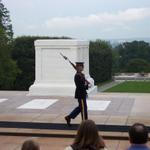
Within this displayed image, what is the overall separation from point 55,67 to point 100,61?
31.3m

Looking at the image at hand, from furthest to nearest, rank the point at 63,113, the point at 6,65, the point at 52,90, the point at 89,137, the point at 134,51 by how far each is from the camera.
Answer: the point at 134,51 → the point at 6,65 → the point at 52,90 → the point at 63,113 → the point at 89,137

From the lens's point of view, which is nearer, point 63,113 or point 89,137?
point 89,137

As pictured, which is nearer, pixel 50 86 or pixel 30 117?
pixel 30 117

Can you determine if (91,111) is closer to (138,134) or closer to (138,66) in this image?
(138,134)

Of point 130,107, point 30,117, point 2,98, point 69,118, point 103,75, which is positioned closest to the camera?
point 69,118

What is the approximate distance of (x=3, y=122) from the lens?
36.1 ft

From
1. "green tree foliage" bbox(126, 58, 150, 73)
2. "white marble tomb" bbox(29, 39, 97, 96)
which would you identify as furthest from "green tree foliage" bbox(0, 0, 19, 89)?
"green tree foliage" bbox(126, 58, 150, 73)

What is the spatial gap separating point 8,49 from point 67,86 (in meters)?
23.6

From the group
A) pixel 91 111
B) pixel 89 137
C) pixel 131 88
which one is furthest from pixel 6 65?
pixel 89 137

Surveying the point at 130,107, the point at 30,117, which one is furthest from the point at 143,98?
the point at 30,117

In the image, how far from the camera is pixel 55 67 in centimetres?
1598

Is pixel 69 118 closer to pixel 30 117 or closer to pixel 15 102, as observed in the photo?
pixel 30 117

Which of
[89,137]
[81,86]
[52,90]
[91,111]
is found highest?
[89,137]

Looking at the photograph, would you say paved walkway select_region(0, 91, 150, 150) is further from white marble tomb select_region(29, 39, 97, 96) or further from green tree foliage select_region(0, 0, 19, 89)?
green tree foliage select_region(0, 0, 19, 89)
